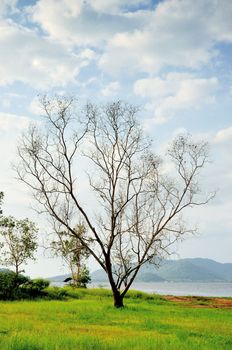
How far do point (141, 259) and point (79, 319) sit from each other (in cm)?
1259

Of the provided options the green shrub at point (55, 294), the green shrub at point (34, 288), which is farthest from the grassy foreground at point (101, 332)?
the green shrub at point (55, 294)

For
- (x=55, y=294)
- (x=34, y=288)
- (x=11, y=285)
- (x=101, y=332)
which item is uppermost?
(x=11, y=285)

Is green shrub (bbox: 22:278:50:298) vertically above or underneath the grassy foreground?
above

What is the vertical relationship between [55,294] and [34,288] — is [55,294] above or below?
below

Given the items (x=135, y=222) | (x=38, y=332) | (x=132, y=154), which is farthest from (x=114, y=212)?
(x=38, y=332)

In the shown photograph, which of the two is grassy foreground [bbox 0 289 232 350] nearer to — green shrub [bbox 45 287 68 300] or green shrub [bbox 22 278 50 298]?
green shrub [bbox 22 278 50 298]

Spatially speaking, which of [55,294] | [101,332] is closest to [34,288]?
[55,294]

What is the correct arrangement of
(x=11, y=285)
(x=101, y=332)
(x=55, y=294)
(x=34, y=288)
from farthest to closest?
(x=55, y=294), (x=34, y=288), (x=11, y=285), (x=101, y=332)

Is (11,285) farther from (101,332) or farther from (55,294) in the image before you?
(101,332)

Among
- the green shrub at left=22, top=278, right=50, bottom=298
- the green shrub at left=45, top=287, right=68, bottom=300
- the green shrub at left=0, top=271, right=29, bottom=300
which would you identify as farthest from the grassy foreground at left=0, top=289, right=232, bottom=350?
the green shrub at left=45, top=287, right=68, bottom=300

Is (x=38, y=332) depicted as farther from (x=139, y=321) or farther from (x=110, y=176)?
(x=110, y=176)

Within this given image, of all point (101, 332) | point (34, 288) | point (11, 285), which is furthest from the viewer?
point (34, 288)

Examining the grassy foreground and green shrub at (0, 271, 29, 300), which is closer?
the grassy foreground

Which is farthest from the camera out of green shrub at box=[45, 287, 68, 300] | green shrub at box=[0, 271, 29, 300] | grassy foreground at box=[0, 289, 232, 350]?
green shrub at box=[45, 287, 68, 300]
